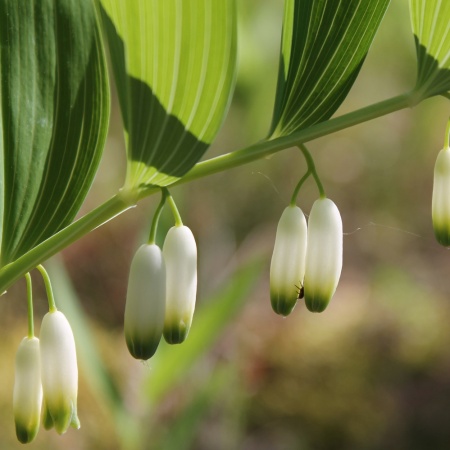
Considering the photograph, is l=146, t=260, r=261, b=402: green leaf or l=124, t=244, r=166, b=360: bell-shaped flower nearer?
l=124, t=244, r=166, b=360: bell-shaped flower

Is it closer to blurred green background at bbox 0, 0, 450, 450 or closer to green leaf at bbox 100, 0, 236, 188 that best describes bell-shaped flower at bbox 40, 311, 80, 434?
green leaf at bbox 100, 0, 236, 188

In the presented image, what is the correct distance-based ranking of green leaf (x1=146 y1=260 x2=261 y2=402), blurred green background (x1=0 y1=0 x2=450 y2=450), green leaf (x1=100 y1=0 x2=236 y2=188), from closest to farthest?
green leaf (x1=100 y1=0 x2=236 y2=188) < green leaf (x1=146 y1=260 x2=261 y2=402) < blurred green background (x1=0 y1=0 x2=450 y2=450)

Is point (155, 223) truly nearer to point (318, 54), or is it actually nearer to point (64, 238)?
point (64, 238)

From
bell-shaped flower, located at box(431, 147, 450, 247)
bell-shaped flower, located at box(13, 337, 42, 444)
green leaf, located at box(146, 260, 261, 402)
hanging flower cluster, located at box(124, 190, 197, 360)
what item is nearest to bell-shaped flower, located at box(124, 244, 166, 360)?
hanging flower cluster, located at box(124, 190, 197, 360)

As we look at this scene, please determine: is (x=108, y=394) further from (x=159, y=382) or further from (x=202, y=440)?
(x=202, y=440)

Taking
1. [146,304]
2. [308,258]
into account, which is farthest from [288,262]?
[146,304]

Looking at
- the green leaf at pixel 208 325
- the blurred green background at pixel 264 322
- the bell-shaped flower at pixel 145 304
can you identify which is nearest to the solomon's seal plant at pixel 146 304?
the bell-shaped flower at pixel 145 304
